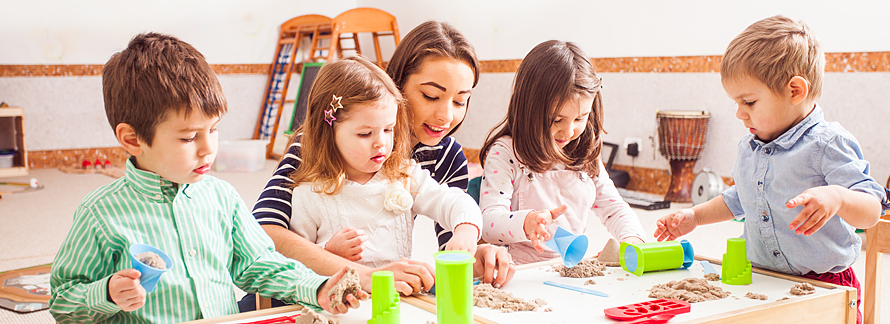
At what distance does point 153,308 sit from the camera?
38.6 inches

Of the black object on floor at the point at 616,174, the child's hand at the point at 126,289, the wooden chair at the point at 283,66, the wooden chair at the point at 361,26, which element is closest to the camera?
the child's hand at the point at 126,289

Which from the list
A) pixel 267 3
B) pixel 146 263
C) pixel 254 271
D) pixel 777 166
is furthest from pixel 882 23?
pixel 267 3

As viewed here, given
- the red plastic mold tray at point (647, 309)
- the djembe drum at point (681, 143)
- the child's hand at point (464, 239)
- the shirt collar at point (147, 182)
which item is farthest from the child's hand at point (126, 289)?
the djembe drum at point (681, 143)

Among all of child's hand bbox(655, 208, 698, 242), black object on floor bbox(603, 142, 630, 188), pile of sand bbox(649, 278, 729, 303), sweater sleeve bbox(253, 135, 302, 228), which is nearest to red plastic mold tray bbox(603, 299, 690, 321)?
pile of sand bbox(649, 278, 729, 303)

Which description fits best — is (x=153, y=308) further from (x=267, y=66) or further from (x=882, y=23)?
(x=267, y=66)

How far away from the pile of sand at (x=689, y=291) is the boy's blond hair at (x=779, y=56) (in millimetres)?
409

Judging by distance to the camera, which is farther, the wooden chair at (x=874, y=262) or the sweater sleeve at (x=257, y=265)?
the wooden chair at (x=874, y=262)

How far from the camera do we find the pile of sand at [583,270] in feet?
3.94

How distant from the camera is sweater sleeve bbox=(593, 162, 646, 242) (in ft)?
5.22

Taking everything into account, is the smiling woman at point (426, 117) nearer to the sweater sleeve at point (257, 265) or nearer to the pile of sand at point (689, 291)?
the sweater sleeve at point (257, 265)

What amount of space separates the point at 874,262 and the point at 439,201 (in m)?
0.84

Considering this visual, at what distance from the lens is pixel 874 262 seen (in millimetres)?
1313

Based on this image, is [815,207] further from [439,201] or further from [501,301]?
[439,201]

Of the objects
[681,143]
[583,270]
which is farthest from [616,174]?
[583,270]
